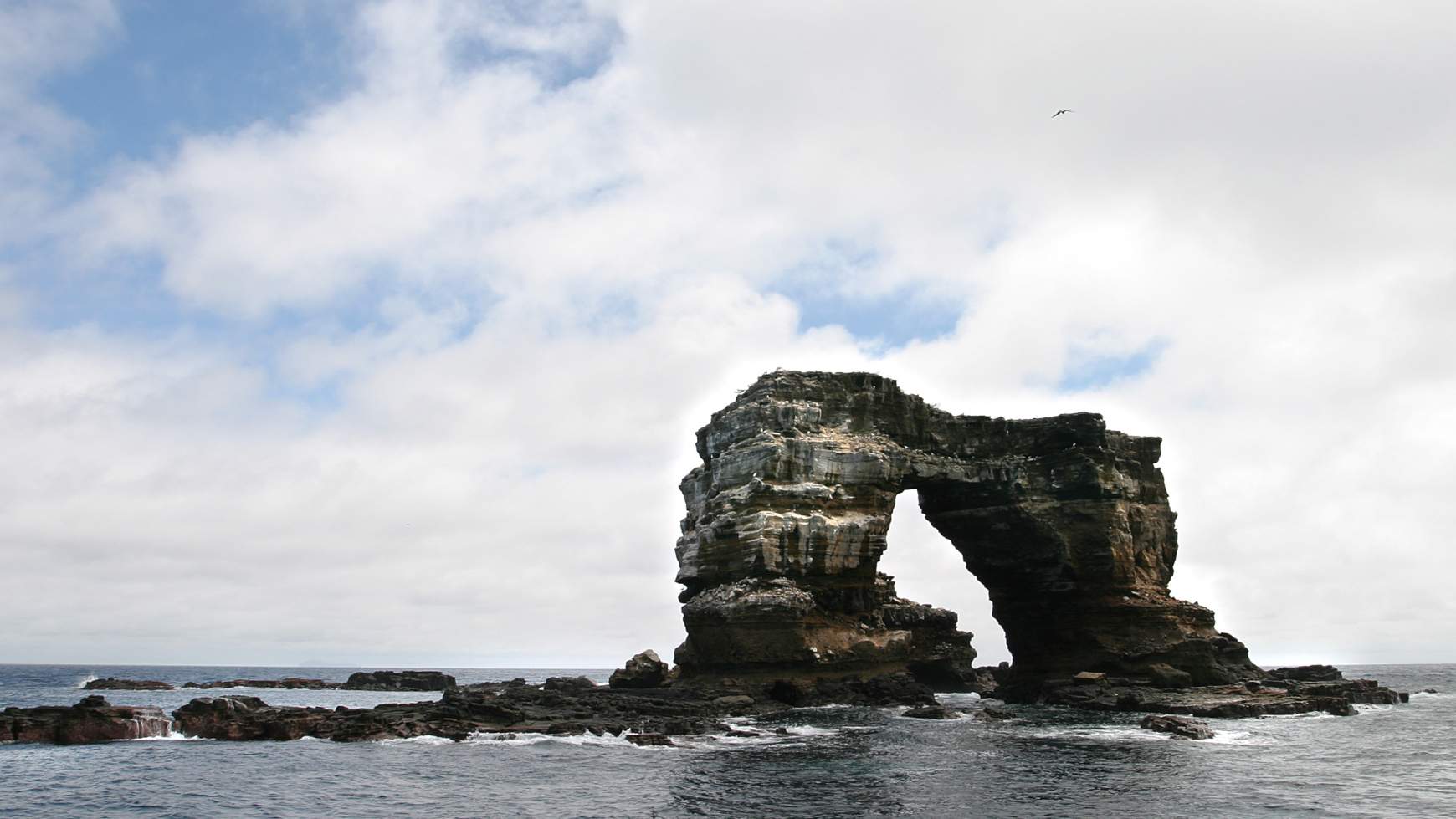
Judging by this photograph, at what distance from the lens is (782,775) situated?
1193 inches

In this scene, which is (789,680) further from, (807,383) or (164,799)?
(164,799)

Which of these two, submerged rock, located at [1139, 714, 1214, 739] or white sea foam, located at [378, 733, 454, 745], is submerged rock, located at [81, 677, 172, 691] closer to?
white sea foam, located at [378, 733, 454, 745]

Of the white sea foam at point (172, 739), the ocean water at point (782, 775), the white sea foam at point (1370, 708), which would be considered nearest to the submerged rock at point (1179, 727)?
the ocean water at point (782, 775)

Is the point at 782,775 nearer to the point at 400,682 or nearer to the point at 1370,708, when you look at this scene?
the point at 1370,708

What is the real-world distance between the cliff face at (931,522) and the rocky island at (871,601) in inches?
5.1

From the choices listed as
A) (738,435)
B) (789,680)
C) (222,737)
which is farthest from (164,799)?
(738,435)

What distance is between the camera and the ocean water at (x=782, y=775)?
2627 centimetres

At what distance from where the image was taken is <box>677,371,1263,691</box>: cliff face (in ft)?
178

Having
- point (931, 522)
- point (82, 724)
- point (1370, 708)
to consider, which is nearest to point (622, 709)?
point (82, 724)

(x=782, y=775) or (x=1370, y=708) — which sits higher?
(x=782, y=775)

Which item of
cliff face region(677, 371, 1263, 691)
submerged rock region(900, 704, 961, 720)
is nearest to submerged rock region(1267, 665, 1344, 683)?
cliff face region(677, 371, 1263, 691)

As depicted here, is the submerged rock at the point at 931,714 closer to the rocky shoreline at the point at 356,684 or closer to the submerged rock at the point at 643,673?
the submerged rock at the point at 643,673

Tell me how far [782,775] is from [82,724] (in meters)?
30.1

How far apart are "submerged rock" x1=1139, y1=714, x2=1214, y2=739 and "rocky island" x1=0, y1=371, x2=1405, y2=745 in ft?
0.45
